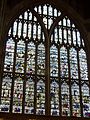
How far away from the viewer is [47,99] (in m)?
11.2

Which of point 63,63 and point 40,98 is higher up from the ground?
point 63,63

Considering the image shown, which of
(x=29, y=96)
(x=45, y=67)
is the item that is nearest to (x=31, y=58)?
(x=45, y=67)

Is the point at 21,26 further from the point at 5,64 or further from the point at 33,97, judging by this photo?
the point at 33,97

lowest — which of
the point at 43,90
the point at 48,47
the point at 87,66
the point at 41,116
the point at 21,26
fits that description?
the point at 41,116

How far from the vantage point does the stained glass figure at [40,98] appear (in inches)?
434

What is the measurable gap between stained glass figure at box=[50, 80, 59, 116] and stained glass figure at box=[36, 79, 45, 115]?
1.13ft

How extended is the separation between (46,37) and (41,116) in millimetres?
3540

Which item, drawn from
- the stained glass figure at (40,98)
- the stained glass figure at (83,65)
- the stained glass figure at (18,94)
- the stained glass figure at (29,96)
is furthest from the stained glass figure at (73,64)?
the stained glass figure at (18,94)

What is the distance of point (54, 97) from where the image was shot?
1141 cm

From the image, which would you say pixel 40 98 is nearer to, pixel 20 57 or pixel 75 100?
pixel 75 100

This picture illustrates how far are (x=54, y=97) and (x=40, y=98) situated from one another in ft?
1.81

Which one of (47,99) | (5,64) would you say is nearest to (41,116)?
(47,99)

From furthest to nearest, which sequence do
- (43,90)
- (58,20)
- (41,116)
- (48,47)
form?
(58,20), (48,47), (43,90), (41,116)

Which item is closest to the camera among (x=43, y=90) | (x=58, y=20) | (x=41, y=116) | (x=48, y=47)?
(x=41, y=116)
